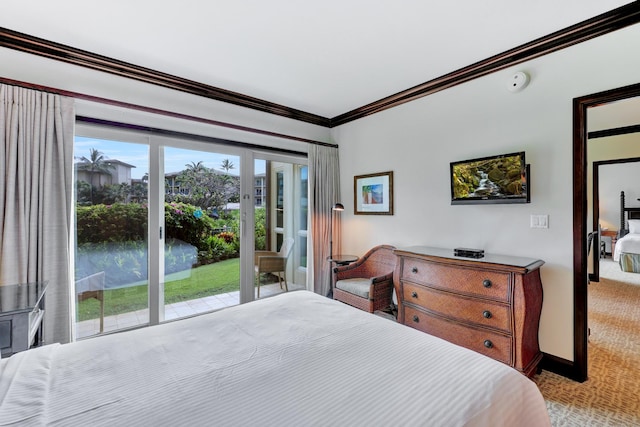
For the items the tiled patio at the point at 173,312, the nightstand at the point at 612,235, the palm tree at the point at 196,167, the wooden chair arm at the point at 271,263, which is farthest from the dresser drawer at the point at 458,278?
the nightstand at the point at 612,235

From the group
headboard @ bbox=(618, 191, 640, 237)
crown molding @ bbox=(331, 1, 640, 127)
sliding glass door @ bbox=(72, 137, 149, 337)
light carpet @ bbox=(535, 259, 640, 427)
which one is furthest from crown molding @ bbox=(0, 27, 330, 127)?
headboard @ bbox=(618, 191, 640, 237)

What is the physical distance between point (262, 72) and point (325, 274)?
9.04ft

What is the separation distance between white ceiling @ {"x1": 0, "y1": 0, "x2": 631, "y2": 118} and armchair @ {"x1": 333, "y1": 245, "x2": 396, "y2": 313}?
2075mm

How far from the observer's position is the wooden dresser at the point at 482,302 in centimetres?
220

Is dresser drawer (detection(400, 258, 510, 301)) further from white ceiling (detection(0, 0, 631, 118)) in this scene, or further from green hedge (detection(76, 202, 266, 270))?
green hedge (detection(76, 202, 266, 270))

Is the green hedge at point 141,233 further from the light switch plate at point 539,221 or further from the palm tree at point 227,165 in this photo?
the light switch plate at point 539,221

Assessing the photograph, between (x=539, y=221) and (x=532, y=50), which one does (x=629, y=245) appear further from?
(x=532, y=50)

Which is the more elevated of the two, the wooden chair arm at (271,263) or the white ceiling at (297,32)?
the white ceiling at (297,32)

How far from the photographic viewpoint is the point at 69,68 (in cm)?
257

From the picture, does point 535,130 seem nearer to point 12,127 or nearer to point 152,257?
point 152,257

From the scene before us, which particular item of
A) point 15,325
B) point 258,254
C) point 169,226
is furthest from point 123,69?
point 258,254

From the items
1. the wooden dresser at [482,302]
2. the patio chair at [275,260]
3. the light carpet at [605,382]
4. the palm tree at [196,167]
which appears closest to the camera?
the light carpet at [605,382]

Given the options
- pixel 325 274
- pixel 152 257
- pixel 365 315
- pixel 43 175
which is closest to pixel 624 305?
pixel 325 274

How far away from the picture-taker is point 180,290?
3344 millimetres
